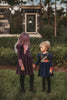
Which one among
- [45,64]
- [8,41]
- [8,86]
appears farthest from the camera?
[8,41]

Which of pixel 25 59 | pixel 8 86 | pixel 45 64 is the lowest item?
pixel 8 86

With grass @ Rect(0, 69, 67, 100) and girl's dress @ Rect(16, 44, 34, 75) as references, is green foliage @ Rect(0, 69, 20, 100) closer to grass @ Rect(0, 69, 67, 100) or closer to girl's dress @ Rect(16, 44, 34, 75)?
grass @ Rect(0, 69, 67, 100)

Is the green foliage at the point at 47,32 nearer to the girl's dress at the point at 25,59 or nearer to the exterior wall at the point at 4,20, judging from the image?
the exterior wall at the point at 4,20

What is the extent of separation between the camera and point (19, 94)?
496cm

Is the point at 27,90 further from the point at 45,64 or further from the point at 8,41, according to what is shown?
the point at 8,41

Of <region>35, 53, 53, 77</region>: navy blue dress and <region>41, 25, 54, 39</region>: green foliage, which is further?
<region>41, 25, 54, 39</region>: green foliage

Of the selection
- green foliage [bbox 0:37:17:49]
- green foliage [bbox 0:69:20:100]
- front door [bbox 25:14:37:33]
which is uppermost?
front door [bbox 25:14:37:33]

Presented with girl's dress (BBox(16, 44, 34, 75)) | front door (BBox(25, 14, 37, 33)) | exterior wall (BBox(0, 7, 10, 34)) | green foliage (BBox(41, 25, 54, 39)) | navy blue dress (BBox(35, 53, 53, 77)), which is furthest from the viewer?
green foliage (BBox(41, 25, 54, 39))

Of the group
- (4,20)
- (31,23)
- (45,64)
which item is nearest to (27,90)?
(45,64)

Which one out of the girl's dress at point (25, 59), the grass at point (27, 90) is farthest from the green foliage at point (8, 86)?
the girl's dress at point (25, 59)

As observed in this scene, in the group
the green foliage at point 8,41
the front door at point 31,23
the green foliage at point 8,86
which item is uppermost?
the front door at point 31,23

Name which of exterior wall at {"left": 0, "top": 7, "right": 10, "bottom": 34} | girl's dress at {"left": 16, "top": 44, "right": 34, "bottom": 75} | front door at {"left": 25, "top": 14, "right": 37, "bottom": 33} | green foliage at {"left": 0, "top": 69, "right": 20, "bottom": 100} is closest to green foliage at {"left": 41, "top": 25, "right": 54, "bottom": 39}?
front door at {"left": 25, "top": 14, "right": 37, "bottom": 33}

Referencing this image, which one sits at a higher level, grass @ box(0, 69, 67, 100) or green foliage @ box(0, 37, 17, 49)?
grass @ box(0, 69, 67, 100)

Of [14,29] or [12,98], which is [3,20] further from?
[12,98]
